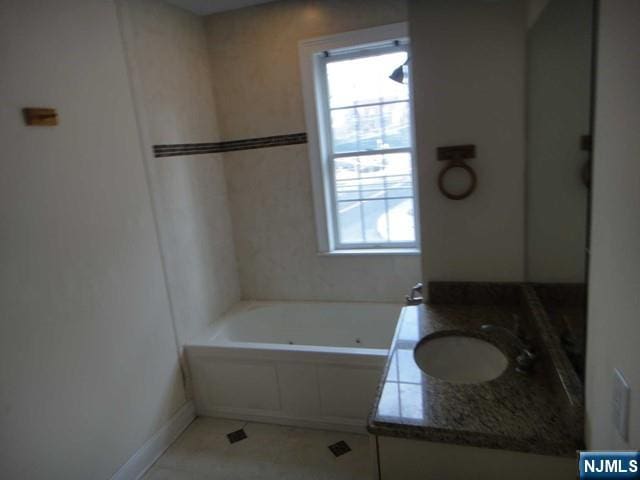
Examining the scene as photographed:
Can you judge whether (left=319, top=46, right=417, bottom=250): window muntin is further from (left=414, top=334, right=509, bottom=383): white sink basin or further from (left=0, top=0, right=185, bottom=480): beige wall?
(left=414, top=334, right=509, bottom=383): white sink basin

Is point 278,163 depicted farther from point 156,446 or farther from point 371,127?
point 156,446

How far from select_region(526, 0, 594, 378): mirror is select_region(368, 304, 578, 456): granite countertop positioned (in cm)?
17

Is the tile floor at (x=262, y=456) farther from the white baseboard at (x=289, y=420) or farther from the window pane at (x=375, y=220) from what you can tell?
the window pane at (x=375, y=220)

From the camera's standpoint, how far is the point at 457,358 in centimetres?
172

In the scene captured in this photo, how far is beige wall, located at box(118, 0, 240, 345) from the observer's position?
257 centimetres

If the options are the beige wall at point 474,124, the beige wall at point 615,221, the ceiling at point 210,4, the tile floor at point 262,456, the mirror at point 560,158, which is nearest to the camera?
the beige wall at point 615,221

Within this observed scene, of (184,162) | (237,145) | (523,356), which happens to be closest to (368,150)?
(237,145)

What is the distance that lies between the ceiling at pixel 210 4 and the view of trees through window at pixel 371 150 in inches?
28.8

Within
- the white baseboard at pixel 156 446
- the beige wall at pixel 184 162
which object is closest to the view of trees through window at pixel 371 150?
the beige wall at pixel 184 162

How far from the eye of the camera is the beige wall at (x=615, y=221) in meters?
0.72

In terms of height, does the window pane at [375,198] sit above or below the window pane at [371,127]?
below

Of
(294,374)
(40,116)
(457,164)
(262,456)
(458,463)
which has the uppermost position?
(40,116)

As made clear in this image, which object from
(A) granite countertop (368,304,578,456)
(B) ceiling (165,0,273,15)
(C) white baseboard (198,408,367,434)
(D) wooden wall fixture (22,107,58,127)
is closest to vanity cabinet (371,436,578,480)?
(A) granite countertop (368,304,578,456)

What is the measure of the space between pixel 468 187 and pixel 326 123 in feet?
5.18
